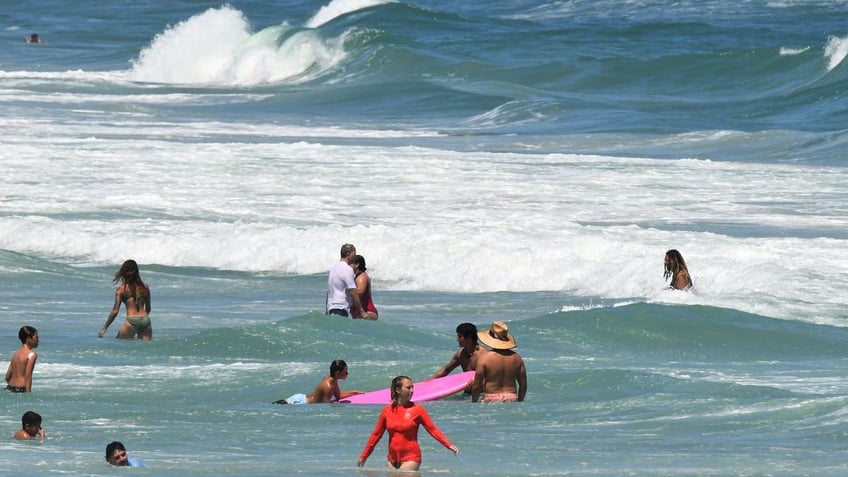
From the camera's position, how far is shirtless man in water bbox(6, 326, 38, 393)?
38.9 feet

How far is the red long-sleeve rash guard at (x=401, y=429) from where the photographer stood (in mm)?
9109

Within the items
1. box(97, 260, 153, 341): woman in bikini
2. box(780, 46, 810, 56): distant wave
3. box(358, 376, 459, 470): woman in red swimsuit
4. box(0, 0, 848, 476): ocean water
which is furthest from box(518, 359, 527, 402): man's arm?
box(780, 46, 810, 56): distant wave

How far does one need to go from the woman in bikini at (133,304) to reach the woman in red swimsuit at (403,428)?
5446 millimetres

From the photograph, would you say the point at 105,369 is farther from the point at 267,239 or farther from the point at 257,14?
the point at 257,14

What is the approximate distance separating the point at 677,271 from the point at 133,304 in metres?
5.17

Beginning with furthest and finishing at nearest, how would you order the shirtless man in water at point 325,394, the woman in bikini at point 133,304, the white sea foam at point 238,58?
the white sea foam at point 238,58
the woman in bikini at point 133,304
the shirtless man in water at point 325,394

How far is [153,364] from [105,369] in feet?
1.48

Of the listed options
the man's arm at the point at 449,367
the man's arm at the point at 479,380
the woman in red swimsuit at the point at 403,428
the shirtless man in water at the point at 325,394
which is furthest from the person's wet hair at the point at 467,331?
the woman in red swimsuit at the point at 403,428

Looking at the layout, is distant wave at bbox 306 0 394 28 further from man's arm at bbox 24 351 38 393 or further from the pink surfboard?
man's arm at bbox 24 351 38 393

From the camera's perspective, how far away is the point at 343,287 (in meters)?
14.7

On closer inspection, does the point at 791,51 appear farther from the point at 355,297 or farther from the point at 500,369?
the point at 500,369

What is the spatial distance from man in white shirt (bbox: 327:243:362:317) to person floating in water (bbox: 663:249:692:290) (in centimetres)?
320

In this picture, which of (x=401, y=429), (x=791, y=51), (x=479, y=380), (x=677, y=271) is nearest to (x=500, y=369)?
(x=479, y=380)

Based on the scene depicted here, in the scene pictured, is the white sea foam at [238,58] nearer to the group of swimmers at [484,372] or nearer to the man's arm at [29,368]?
the group of swimmers at [484,372]
